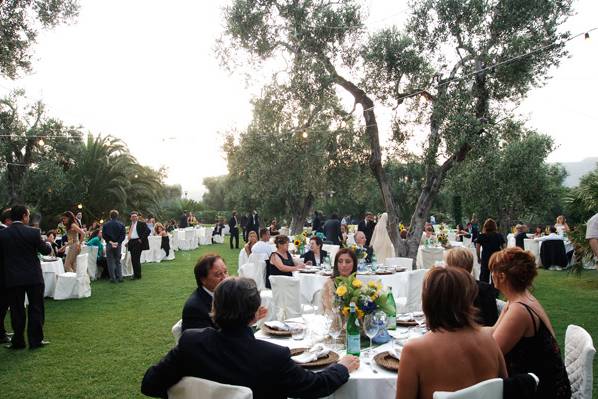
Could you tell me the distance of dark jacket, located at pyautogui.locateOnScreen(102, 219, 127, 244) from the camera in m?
10.9

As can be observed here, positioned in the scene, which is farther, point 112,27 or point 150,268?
point 150,268

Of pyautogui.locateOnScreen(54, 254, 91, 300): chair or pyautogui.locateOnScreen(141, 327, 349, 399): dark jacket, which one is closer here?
pyautogui.locateOnScreen(141, 327, 349, 399): dark jacket

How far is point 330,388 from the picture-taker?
2.24 metres

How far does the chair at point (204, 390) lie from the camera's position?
1862mm

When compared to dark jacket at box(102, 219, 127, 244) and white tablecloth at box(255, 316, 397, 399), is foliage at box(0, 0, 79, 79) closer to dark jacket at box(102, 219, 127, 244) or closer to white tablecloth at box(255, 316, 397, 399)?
dark jacket at box(102, 219, 127, 244)

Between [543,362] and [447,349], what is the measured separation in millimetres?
952

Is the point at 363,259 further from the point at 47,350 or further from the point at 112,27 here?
the point at 112,27

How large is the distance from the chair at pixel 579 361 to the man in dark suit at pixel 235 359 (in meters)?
1.61

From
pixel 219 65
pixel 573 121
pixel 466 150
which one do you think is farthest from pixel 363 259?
pixel 573 121

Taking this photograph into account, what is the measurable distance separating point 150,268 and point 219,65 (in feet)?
21.9

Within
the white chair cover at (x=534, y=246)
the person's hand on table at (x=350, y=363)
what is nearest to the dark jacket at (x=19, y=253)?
the person's hand on table at (x=350, y=363)

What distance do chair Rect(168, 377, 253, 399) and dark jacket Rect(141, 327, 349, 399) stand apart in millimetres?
46

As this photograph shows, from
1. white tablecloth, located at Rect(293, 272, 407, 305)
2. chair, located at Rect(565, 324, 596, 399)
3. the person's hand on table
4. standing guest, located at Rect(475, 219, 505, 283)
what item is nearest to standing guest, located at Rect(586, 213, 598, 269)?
white tablecloth, located at Rect(293, 272, 407, 305)

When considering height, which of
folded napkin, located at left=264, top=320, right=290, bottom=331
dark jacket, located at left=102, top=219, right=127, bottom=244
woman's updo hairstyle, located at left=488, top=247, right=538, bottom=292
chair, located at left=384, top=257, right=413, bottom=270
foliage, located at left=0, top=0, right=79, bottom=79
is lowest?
folded napkin, located at left=264, top=320, right=290, bottom=331
